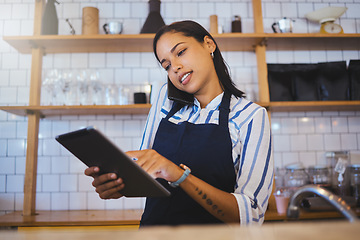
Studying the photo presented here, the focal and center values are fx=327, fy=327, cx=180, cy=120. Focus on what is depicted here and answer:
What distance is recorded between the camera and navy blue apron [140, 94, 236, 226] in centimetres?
139

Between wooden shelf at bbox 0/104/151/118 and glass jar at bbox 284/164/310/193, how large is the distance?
1.28 meters

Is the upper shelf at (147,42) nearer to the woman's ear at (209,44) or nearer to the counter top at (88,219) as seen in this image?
the woman's ear at (209,44)

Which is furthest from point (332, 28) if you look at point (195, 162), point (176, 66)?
point (195, 162)

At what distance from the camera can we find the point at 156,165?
112 cm

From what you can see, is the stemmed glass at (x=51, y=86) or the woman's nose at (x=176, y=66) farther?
the stemmed glass at (x=51, y=86)

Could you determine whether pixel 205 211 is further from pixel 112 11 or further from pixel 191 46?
pixel 112 11

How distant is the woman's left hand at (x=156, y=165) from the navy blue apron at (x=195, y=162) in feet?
0.96

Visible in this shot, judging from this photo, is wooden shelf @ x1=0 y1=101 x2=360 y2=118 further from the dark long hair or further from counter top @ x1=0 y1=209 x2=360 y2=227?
the dark long hair

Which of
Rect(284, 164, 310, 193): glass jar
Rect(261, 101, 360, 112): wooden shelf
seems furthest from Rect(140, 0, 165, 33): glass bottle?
Rect(284, 164, 310, 193): glass jar

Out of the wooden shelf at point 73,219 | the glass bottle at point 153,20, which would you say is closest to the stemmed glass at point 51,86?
the glass bottle at point 153,20

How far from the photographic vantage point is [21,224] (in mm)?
2295

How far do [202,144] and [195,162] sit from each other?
0.09 metres

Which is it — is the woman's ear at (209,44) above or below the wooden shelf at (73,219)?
above

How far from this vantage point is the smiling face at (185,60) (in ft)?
4.81
